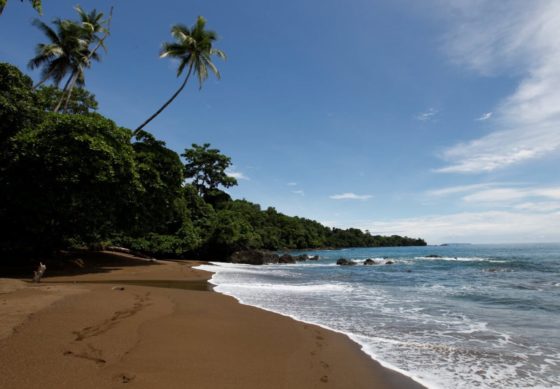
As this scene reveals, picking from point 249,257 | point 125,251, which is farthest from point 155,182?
point 249,257

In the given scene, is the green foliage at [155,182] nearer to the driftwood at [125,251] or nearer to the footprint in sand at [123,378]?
the driftwood at [125,251]

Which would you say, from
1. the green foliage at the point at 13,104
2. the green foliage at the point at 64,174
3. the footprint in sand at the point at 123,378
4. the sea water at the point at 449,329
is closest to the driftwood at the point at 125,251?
the green foliage at the point at 64,174

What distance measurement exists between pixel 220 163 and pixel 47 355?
48.2m

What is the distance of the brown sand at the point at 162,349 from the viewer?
13.8 ft

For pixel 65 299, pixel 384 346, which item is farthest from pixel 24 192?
pixel 384 346

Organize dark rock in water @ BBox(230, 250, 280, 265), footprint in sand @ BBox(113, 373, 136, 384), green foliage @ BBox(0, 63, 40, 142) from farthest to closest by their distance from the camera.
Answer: dark rock in water @ BBox(230, 250, 280, 265) → green foliage @ BBox(0, 63, 40, 142) → footprint in sand @ BBox(113, 373, 136, 384)

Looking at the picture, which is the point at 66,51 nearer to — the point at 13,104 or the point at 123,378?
the point at 13,104

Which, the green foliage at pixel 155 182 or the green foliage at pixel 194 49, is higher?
Result: the green foliage at pixel 194 49

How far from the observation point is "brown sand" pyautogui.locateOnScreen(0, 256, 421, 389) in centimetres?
420

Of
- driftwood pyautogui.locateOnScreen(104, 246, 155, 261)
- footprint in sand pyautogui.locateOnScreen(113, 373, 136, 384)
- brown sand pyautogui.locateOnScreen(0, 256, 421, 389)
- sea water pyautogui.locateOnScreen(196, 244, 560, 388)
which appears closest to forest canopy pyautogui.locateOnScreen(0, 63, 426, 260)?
driftwood pyautogui.locateOnScreen(104, 246, 155, 261)

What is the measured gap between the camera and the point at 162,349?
17.5ft

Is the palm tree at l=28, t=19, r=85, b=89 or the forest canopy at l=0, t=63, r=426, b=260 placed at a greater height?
the palm tree at l=28, t=19, r=85, b=89

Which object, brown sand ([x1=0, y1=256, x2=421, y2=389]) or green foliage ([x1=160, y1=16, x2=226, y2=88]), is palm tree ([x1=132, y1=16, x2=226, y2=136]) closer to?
green foliage ([x1=160, y1=16, x2=226, y2=88])

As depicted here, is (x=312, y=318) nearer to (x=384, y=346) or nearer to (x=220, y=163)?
(x=384, y=346)
